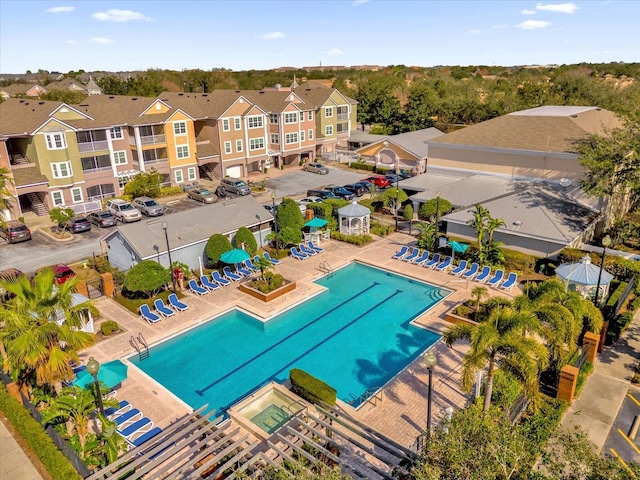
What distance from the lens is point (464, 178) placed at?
39.0 m

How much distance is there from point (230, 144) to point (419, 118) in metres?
32.1

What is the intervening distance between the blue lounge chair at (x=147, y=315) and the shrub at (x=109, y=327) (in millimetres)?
1350

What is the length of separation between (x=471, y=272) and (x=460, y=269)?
0.71 metres

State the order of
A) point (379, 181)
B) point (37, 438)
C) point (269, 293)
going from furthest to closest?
point (379, 181) < point (269, 293) < point (37, 438)

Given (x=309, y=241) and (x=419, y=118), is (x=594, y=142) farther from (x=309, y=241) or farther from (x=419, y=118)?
(x=419, y=118)

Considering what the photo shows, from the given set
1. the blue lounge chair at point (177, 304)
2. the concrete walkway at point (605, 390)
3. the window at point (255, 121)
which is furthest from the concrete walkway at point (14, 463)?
the window at point (255, 121)

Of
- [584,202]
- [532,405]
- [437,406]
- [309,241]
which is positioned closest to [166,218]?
[309,241]

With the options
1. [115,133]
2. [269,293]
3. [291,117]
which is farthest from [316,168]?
[269,293]

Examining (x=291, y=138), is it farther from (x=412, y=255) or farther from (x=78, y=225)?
(x=412, y=255)

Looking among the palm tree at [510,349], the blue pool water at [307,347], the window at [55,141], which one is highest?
the window at [55,141]

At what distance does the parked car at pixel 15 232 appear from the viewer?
111 ft

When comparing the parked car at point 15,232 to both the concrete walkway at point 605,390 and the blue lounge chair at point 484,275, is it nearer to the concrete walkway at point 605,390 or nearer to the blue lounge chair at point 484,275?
the blue lounge chair at point 484,275

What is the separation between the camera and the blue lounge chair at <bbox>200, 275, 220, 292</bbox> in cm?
2675

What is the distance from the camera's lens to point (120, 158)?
1757 inches
